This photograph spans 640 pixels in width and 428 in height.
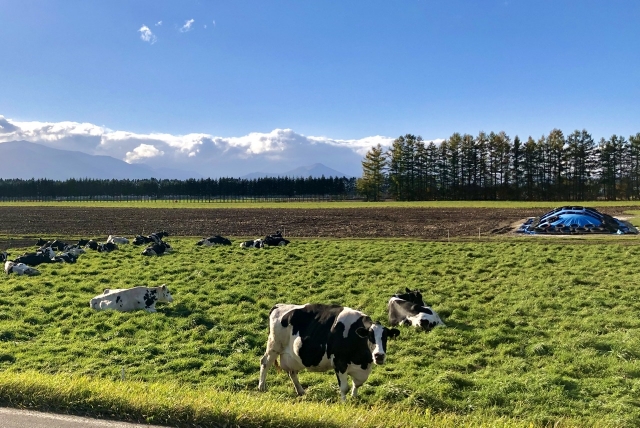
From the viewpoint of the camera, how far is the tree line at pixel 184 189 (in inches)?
5674

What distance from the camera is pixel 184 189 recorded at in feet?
517

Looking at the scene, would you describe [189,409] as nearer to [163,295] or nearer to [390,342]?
[390,342]

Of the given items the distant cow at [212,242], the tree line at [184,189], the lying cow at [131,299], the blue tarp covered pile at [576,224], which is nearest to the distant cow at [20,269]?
the lying cow at [131,299]

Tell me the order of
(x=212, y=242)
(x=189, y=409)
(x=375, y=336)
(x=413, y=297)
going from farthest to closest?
1. (x=212, y=242)
2. (x=413, y=297)
3. (x=375, y=336)
4. (x=189, y=409)

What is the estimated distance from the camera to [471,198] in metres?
107

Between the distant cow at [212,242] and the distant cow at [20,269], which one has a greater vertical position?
the distant cow at [212,242]

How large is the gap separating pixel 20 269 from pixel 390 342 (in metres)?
16.9

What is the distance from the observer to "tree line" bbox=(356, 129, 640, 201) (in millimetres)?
96375

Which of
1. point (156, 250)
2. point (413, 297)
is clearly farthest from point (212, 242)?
point (413, 297)

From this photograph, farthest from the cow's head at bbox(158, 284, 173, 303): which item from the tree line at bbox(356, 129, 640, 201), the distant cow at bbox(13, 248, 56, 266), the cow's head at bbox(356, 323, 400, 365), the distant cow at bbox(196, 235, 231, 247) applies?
the tree line at bbox(356, 129, 640, 201)

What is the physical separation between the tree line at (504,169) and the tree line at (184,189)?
29.1 metres

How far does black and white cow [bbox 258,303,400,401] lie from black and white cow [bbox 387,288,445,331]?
425cm

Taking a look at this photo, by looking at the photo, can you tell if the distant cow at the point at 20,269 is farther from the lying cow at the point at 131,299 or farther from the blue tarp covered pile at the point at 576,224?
the blue tarp covered pile at the point at 576,224

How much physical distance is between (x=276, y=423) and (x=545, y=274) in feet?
49.6
